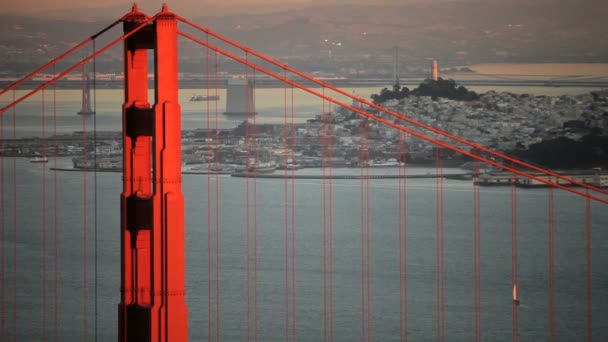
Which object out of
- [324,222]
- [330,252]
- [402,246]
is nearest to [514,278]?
[330,252]

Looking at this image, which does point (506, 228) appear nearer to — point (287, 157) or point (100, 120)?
point (287, 157)

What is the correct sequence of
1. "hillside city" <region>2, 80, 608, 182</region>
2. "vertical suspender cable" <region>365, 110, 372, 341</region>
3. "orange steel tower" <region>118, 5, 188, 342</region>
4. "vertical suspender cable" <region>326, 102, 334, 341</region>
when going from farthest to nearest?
"hillside city" <region>2, 80, 608, 182</region>
"vertical suspender cable" <region>365, 110, 372, 341</region>
"vertical suspender cable" <region>326, 102, 334, 341</region>
"orange steel tower" <region>118, 5, 188, 342</region>

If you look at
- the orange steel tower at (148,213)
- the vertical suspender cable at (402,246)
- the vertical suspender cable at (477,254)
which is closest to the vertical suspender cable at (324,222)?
the vertical suspender cable at (402,246)

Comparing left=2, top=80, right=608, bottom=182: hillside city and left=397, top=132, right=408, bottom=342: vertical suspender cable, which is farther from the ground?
left=2, top=80, right=608, bottom=182: hillside city

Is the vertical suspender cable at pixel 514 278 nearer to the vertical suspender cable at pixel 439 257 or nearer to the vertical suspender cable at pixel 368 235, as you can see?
the vertical suspender cable at pixel 439 257

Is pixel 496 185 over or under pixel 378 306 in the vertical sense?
over

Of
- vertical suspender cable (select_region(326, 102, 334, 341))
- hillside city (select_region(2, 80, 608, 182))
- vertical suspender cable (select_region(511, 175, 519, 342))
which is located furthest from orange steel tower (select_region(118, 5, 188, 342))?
hillside city (select_region(2, 80, 608, 182))

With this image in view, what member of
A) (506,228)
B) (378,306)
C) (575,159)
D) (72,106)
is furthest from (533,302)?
(72,106)

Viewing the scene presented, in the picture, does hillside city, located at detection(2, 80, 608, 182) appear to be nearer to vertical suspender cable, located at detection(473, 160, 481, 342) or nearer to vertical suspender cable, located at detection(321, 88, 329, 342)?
vertical suspender cable, located at detection(321, 88, 329, 342)
